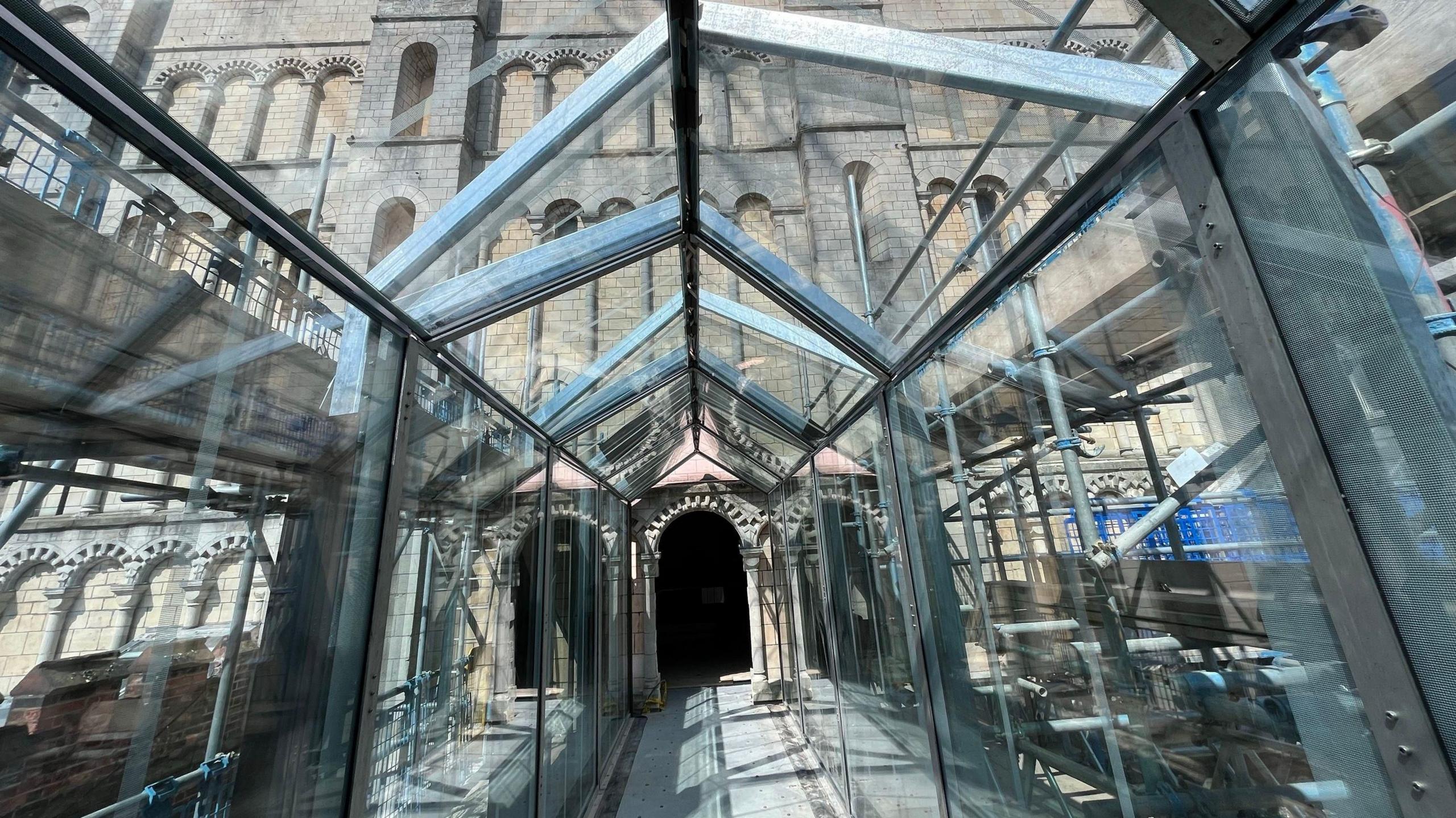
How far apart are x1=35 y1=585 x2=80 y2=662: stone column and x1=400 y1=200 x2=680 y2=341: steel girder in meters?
A: 1.07

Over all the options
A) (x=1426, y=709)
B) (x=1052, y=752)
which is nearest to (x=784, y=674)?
(x=1052, y=752)

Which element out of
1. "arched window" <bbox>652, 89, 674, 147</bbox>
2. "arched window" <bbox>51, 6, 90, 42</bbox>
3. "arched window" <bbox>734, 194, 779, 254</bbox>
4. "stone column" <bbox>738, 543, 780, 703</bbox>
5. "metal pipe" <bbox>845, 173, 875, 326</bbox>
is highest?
"arched window" <bbox>652, 89, 674, 147</bbox>

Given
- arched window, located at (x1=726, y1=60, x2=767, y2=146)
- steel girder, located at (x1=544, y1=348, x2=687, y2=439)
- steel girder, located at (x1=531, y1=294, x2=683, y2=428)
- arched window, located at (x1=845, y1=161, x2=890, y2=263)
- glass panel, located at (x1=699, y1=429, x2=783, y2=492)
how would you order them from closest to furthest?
arched window, located at (x1=726, y1=60, x2=767, y2=146)
arched window, located at (x1=845, y1=161, x2=890, y2=263)
steel girder, located at (x1=531, y1=294, x2=683, y2=428)
steel girder, located at (x1=544, y1=348, x2=687, y2=439)
glass panel, located at (x1=699, y1=429, x2=783, y2=492)

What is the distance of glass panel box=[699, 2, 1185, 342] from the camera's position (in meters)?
1.22

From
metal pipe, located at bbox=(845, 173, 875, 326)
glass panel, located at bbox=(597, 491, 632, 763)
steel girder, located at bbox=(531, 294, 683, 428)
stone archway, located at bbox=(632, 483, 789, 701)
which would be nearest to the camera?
metal pipe, located at bbox=(845, 173, 875, 326)

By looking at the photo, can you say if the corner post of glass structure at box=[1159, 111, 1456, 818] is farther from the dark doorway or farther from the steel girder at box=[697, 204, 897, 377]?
the dark doorway

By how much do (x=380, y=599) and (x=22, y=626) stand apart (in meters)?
0.87

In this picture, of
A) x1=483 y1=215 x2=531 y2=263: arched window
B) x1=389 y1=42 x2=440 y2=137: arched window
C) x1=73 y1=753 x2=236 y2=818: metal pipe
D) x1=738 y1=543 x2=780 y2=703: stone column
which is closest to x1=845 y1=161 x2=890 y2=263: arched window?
x1=483 y1=215 x2=531 y2=263: arched window

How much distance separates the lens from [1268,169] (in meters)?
0.79

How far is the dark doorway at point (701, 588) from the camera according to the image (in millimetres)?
13578

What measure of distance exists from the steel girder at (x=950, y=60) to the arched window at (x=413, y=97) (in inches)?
29.8

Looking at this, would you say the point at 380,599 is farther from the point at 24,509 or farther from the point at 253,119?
the point at 253,119

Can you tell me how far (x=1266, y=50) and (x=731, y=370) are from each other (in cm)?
357

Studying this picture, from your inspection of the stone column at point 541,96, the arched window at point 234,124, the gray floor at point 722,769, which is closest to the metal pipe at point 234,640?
the arched window at point 234,124
